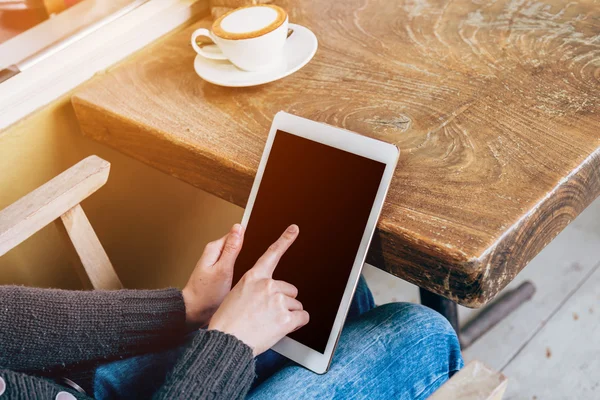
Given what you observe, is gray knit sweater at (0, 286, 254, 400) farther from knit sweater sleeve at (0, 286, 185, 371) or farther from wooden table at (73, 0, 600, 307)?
wooden table at (73, 0, 600, 307)

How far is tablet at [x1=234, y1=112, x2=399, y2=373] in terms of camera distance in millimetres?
664

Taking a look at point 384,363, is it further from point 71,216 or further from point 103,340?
point 71,216

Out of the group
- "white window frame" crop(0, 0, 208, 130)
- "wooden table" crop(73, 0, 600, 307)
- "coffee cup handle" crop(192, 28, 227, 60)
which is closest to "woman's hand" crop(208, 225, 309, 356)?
"wooden table" crop(73, 0, 600, 307)

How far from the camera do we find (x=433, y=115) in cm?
76

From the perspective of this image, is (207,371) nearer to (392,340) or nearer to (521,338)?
(392,340)

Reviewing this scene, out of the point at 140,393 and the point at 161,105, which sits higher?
the point at 161,105

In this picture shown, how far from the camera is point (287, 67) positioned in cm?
86

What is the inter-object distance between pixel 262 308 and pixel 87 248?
306 millimetres

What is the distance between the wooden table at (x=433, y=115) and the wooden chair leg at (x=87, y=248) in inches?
4.9

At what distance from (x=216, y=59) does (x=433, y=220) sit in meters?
0.45

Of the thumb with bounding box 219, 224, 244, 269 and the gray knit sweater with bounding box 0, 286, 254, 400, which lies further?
the thumb with bounding box 219, 224, 244, 269

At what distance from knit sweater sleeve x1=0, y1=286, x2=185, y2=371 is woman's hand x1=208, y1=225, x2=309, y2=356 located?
106 millimetres

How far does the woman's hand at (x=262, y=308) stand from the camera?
2.16ft

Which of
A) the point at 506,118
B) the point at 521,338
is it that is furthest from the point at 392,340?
the point at 521,338
